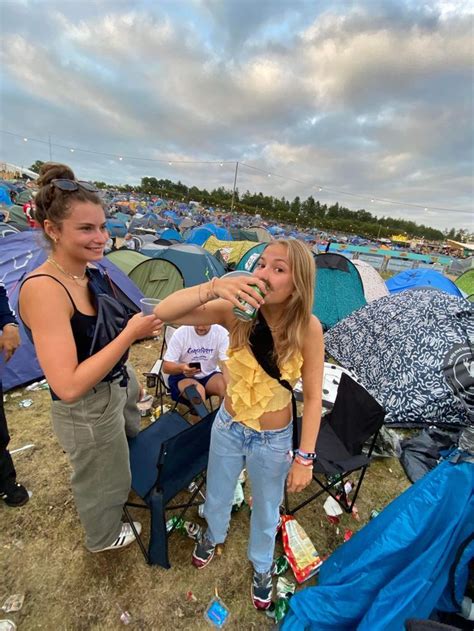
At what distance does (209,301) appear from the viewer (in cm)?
134

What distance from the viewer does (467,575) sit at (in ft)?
4.40

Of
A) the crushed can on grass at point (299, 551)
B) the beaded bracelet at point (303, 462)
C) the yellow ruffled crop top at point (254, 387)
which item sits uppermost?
the yellow ruffled crop top at point (254, 387)

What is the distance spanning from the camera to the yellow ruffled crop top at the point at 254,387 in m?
1.47

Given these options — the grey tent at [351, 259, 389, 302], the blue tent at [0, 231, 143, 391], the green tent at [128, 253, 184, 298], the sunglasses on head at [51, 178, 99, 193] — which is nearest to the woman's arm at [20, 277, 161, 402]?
the sunglasses on head at [51, 178, 99, 193]

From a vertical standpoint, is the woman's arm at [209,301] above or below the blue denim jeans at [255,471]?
above

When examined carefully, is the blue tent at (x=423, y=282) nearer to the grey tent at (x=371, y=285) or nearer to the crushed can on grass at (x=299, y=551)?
the grey tent at (x=371, y=285)

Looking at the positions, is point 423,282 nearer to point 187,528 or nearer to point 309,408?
point 309,408

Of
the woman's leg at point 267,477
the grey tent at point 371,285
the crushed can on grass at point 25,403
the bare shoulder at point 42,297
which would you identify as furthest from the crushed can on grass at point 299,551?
the grey tent at point 371,285

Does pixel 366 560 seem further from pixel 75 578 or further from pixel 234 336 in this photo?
pixel 75 578

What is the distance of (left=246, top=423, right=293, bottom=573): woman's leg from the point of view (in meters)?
1.55

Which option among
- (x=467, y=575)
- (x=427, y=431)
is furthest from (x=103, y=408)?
(x=427, y=431)

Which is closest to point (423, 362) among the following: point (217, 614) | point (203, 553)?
point (203, 553)

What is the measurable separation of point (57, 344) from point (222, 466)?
109 cm

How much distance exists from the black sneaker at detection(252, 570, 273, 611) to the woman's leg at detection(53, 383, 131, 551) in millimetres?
937
